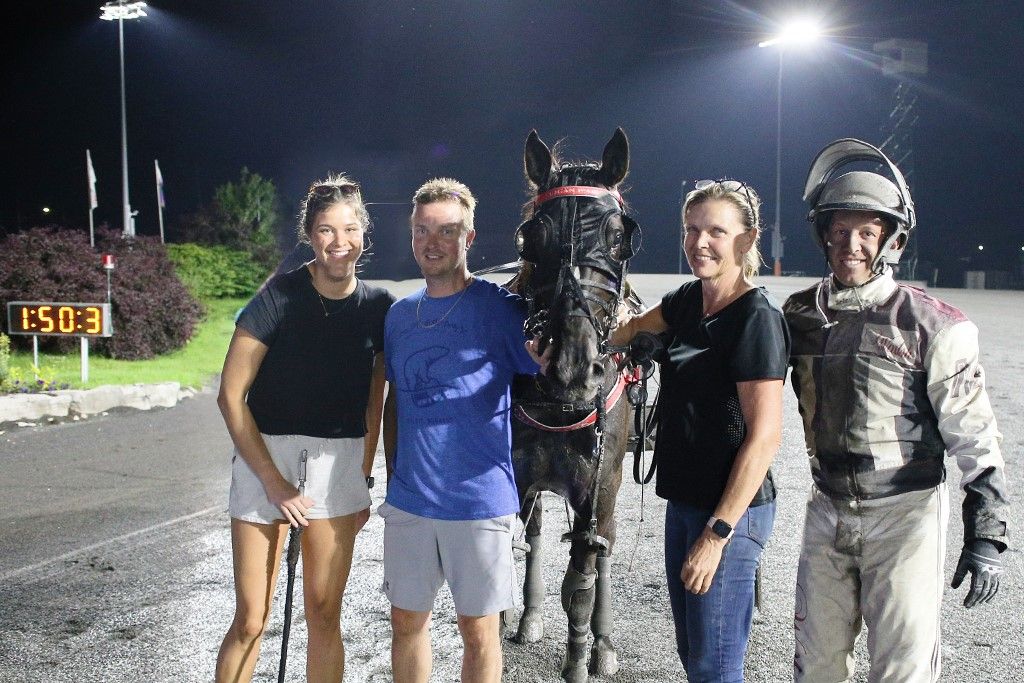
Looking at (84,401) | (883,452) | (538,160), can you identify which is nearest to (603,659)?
(883,452)

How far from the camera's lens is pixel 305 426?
9.59 ft

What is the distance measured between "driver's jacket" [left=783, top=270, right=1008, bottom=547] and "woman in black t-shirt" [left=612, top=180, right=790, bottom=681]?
26cm

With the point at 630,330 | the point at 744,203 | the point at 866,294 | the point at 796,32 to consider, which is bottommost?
the point at 630,330

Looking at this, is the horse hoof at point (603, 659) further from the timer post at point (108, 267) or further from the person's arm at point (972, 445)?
the timer post at point (108, 267)

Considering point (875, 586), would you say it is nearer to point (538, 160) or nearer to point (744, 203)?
point (744, 203)

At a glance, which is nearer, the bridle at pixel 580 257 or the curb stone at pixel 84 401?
the bridle at pixel 580 257

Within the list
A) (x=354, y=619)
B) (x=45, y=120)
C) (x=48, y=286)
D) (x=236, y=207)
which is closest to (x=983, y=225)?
(x=236, y=207)

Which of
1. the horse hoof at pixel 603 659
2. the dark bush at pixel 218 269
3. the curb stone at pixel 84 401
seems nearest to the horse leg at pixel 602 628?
the horse hoof at pixel 603 659

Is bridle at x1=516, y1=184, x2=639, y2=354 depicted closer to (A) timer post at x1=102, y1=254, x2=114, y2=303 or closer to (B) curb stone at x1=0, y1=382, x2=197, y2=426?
(B) curb stone at x1=0, y1=382, x2=197, y2=426

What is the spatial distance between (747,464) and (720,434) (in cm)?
15

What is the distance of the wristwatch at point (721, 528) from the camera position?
238 centimetres

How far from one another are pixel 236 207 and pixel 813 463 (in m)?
27.4

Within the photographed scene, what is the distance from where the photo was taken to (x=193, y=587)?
16.2 feet

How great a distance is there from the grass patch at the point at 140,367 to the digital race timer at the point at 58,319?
0.58m
